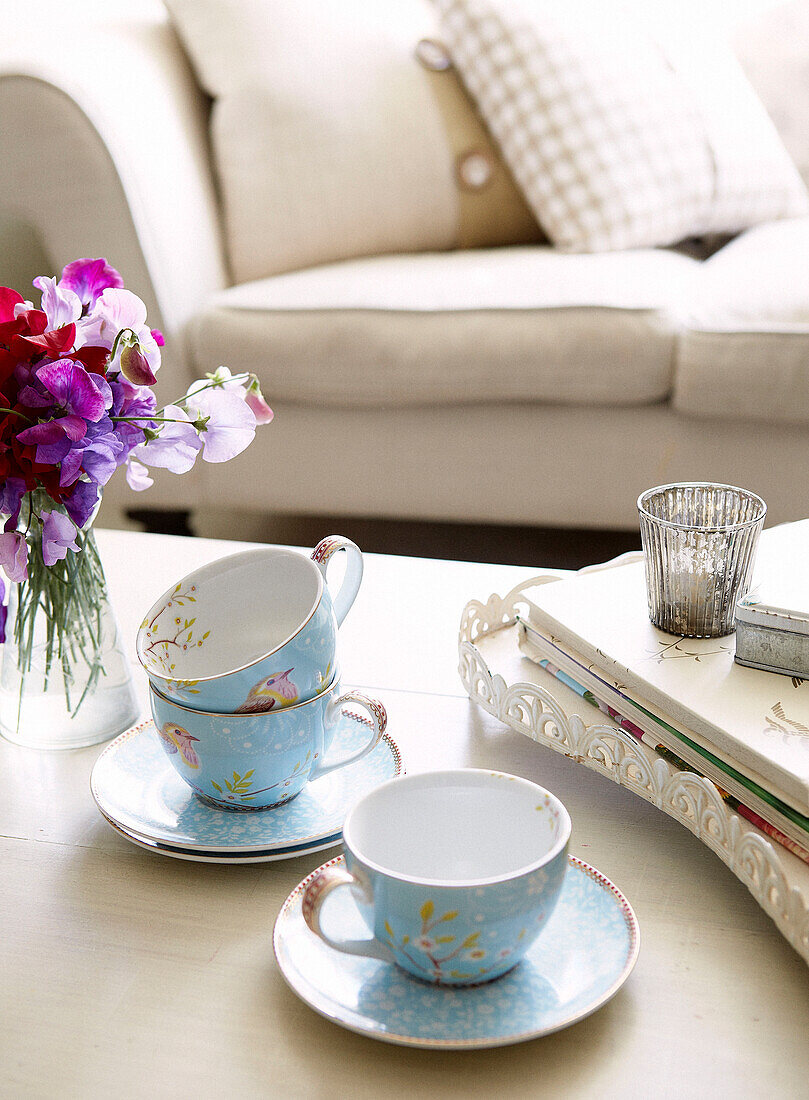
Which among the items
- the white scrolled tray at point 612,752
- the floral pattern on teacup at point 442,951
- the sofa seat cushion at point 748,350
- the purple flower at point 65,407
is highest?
the purple flower at point 65,407

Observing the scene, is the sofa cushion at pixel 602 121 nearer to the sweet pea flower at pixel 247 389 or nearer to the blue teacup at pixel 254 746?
the sweet pea flower at pixel 247 389

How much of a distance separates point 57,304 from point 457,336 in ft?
3.31

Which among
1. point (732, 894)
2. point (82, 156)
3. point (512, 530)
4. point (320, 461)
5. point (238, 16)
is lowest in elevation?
point (512, 530)

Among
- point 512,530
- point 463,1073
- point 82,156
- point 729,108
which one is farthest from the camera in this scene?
point 512,530

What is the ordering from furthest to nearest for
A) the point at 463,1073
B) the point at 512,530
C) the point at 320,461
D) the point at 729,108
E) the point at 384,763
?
the point at 512,530 < the point at 729,108 < the point at 320,461 < the point at 384,763 < the point at 463,1073

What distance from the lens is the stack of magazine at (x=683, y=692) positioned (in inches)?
21.8

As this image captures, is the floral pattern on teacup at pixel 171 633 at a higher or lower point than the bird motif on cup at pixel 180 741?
higher

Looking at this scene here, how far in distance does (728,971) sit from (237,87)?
1699mm

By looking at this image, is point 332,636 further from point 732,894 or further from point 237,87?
point 237,87

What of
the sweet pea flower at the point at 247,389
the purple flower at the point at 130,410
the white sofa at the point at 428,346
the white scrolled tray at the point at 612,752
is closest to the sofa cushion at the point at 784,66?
the white sofa at the point at 428,346

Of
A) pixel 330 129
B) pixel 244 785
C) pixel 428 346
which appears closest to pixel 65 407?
pixel 244 785

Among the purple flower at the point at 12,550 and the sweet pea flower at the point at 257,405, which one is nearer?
the purple flower at the point at 12,550

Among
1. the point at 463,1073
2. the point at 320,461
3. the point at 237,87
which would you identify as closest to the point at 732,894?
the point at 463,1073

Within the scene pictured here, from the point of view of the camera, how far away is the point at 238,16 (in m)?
1.83
